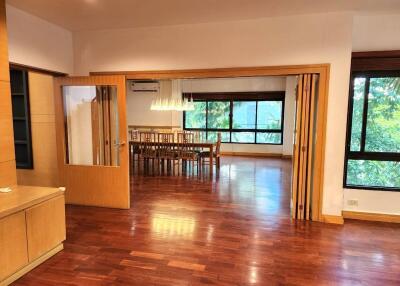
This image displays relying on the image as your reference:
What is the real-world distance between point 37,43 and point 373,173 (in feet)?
15.9

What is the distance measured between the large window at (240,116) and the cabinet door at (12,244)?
732 cm

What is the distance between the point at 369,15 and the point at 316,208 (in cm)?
253

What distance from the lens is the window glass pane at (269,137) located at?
8938 mm

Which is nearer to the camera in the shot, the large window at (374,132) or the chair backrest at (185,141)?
the large window at (374,132)

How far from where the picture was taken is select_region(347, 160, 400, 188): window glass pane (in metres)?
3.62

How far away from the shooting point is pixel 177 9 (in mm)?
3199

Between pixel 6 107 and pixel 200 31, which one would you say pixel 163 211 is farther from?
pixel 200 31

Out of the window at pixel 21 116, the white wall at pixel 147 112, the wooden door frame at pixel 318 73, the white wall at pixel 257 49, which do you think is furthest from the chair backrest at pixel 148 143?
the white wall at pixel 147 112

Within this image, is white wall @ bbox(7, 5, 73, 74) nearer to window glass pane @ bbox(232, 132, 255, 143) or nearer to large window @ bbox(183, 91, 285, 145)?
large window @ bbox(183, 91, 285, 145)

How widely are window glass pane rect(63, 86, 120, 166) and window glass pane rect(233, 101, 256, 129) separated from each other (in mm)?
5740

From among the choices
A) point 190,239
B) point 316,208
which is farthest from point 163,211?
point 316,208

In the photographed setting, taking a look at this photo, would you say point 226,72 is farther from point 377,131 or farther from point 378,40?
point 377,131

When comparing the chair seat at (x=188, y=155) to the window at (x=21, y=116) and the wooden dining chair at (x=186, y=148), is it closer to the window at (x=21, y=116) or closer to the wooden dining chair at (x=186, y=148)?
the wooden dining chair at (x=186, y=148)

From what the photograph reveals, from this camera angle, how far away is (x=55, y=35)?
383cm
